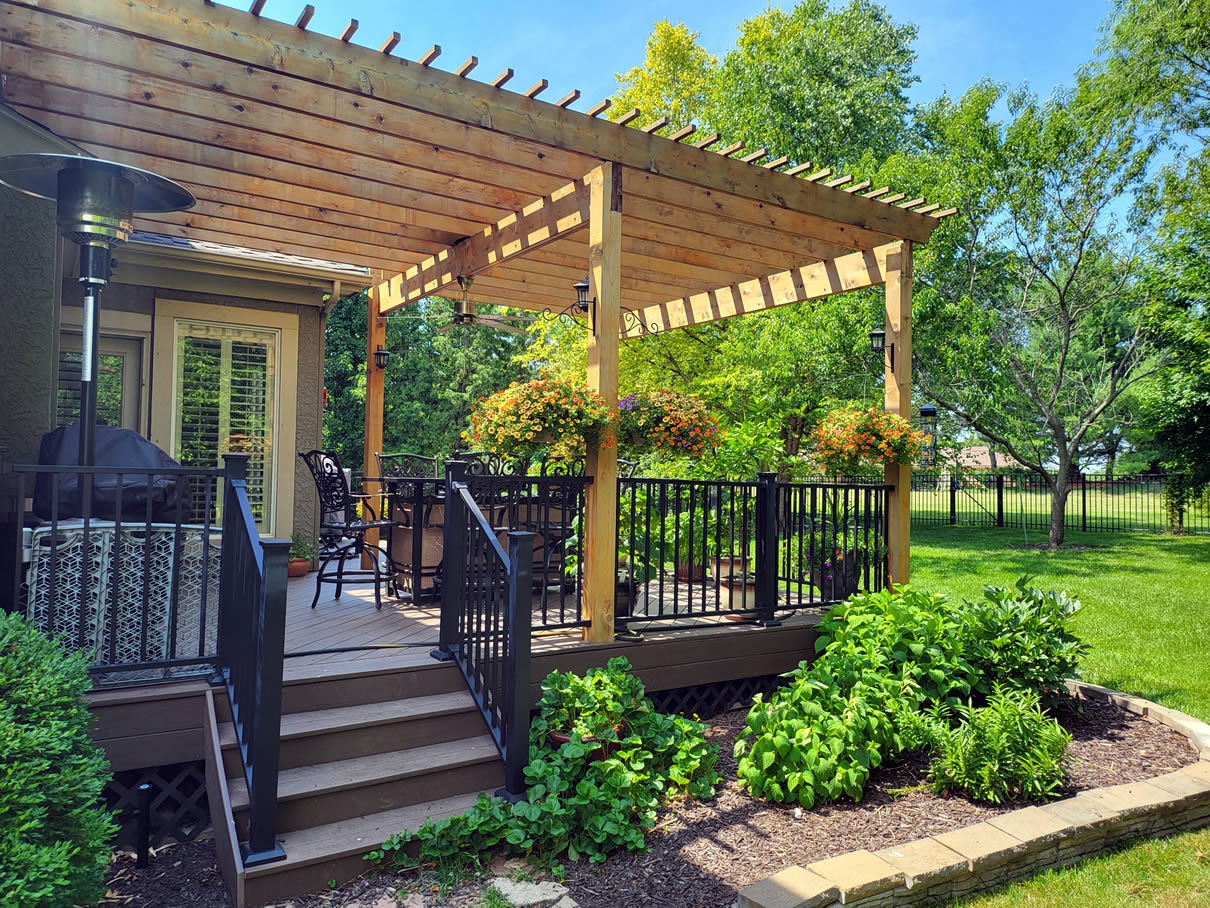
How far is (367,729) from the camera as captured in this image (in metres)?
3.07

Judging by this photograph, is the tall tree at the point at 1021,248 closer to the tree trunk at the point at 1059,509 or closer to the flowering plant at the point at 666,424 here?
the tree trunk at the point at 1059,509

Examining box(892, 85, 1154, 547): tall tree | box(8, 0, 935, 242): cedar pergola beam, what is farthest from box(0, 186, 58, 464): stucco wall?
box(892, 85, 1154, 547): tall tree

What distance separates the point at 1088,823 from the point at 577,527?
2576mm

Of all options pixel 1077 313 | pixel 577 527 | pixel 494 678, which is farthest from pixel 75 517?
pixel 1077 313

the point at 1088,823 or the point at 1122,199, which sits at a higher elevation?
the point at 1122,199

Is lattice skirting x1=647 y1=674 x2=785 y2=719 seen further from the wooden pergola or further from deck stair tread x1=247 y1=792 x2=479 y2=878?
deck stair tread x1=247 y1=792 x2=479 y2=878

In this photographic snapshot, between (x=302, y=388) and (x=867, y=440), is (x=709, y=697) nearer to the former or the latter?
(x=867, y=440)

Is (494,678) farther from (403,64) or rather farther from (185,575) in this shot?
(403,64)

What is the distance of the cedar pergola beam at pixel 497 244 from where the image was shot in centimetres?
433

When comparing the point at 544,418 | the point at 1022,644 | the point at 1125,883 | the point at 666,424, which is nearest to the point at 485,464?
the point at 666,424

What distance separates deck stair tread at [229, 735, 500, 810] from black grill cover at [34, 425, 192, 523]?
3.61ft

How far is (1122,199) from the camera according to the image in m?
12.1

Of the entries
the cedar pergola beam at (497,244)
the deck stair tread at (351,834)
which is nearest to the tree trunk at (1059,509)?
the cedar pergola beam at (497,244)

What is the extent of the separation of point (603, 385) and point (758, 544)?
1.43 meters
